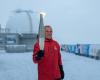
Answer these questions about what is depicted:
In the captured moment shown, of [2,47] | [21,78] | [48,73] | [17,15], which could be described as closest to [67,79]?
[21,78]

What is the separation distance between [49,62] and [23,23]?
75927mm

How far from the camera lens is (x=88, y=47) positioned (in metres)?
36.5

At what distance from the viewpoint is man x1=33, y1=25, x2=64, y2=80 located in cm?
581

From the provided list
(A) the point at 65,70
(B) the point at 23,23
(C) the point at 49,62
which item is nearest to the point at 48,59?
(C) the point at 49,62

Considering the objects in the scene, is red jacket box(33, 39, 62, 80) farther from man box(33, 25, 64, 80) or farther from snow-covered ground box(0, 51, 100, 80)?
snow-covered ground box(0, 51, 100, 80)

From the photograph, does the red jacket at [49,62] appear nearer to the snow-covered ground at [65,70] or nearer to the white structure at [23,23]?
the snow-covered ground at [65,70]

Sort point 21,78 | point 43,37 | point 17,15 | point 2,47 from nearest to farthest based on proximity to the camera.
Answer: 1. point 43,37
2. point 21,78
3. point 2,47
4. point 17,15

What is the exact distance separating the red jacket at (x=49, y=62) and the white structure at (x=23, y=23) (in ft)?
242

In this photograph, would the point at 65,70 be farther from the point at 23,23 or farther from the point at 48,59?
the point at 23,23

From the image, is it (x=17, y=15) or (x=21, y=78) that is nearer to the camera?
(x=21, y=78)

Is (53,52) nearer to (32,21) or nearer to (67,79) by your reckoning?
(67,79)

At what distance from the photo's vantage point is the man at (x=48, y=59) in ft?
19.1

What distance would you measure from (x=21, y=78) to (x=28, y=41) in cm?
6103

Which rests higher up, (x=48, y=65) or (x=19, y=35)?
(x=48, y=65)
